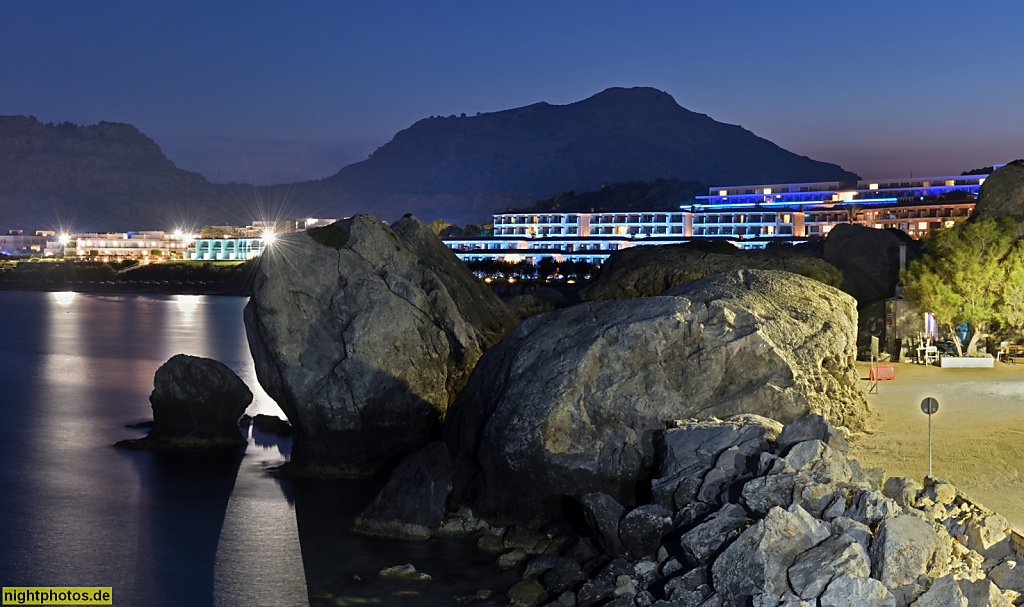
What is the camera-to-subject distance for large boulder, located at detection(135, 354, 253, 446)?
2617 cm

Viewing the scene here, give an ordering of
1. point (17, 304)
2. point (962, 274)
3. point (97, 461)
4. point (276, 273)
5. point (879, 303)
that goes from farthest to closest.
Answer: point (17, 304) < point (879, 303) < point (962, 274) < point (97, 461) < point (276, 273)

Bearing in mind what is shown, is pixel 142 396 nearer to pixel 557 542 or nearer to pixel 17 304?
pixel 557 542

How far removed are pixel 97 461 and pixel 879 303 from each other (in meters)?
31.9

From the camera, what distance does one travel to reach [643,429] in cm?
1773

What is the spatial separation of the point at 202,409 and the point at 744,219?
119 m

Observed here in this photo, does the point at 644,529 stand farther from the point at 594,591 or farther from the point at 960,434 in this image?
the point at 960,434

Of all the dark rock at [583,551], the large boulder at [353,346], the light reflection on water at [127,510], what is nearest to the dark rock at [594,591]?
the dark rock at [583,551]

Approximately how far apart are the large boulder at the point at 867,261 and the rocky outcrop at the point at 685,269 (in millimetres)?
3482

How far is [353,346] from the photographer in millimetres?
23391

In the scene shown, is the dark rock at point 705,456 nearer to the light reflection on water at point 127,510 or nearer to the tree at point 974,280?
the light reflection on water at point 127,510

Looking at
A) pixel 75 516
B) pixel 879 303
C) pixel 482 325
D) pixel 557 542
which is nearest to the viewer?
pixel 557 542

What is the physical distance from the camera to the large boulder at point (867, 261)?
4488cm

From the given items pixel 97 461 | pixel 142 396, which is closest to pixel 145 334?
pixel 142 396

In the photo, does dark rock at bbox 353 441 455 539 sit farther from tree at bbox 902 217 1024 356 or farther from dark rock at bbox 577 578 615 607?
tree at bbox 902 217 1024 356
